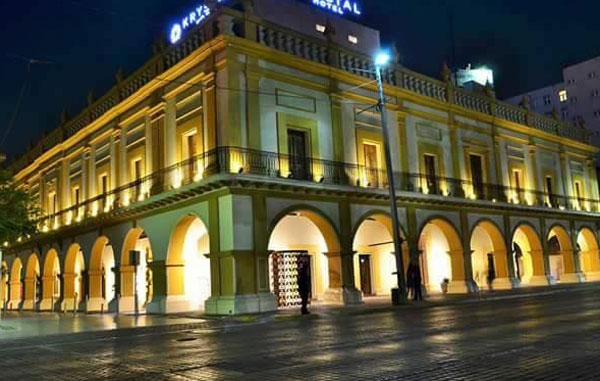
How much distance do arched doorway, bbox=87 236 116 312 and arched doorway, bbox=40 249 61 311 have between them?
552cm

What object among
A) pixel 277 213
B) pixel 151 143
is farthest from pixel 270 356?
pixel 151 143

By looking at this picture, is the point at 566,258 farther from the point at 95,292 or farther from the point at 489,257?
the point at 95,292

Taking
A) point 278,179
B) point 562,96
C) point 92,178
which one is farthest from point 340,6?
point 562,96

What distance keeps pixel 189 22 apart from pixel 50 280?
18085 millimetres

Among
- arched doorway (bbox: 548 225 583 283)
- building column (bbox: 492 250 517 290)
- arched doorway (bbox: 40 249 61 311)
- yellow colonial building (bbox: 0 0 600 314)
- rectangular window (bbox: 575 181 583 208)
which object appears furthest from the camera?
rectangular window (bbox: 575 181 583 208)

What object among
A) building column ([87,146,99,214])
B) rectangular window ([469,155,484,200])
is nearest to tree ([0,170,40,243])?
building column ([87,146,99,214])

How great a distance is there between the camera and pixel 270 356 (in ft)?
29.2

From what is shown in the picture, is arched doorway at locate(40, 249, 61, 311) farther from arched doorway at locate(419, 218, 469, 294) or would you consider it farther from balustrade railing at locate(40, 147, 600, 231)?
arched doorway at locate(419, 218, 469, 294)

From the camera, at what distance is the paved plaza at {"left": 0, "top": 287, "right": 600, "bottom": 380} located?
7.02 m

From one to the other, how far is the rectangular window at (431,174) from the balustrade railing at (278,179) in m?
0.05

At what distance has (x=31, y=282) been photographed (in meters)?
36.8

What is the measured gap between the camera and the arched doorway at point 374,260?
91.3 feet

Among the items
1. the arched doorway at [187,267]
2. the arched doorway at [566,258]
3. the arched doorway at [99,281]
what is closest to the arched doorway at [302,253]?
the arched doorway at [187,267]

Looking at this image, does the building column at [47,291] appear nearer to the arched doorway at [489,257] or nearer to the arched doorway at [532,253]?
the arched doorway at [489,257]
